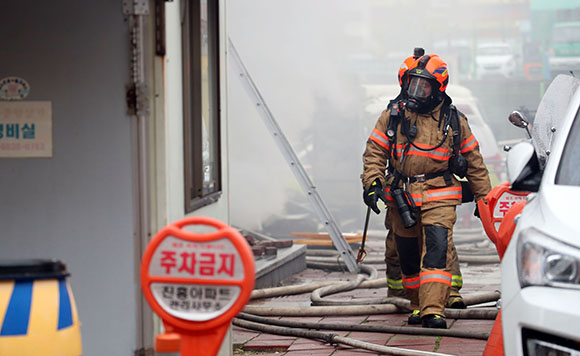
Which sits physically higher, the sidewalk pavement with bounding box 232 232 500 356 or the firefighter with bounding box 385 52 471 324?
the firefighter with bounding box 385 52 471 324

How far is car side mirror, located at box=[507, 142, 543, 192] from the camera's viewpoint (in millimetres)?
4016

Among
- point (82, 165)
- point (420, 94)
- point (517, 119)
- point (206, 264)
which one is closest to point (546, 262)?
point (206, 264)

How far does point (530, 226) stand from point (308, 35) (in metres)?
11.9

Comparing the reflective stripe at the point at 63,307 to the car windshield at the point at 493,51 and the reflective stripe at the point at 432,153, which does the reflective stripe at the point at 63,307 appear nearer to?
the reflective stripe at the point at 432,153

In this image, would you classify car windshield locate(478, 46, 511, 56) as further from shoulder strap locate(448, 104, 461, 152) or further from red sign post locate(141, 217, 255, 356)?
red sign post locate(141, 217, 255, 356)

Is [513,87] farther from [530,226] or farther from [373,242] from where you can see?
[530,226]

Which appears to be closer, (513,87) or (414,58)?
(414,58)

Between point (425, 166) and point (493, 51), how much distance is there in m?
12.1

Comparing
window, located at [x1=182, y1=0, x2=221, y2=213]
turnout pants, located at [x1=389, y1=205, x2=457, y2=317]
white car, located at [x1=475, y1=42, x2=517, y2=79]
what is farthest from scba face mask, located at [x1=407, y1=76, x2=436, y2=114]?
white car, located at [x1=475, y1=42, x2=517, y2=79]

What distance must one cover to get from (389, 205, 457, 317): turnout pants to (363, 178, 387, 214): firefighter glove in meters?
0.24

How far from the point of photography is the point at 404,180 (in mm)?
7070

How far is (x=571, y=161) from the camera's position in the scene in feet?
13.2

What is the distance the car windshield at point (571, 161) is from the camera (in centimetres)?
394

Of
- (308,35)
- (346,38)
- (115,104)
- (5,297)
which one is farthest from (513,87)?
(5,297)
